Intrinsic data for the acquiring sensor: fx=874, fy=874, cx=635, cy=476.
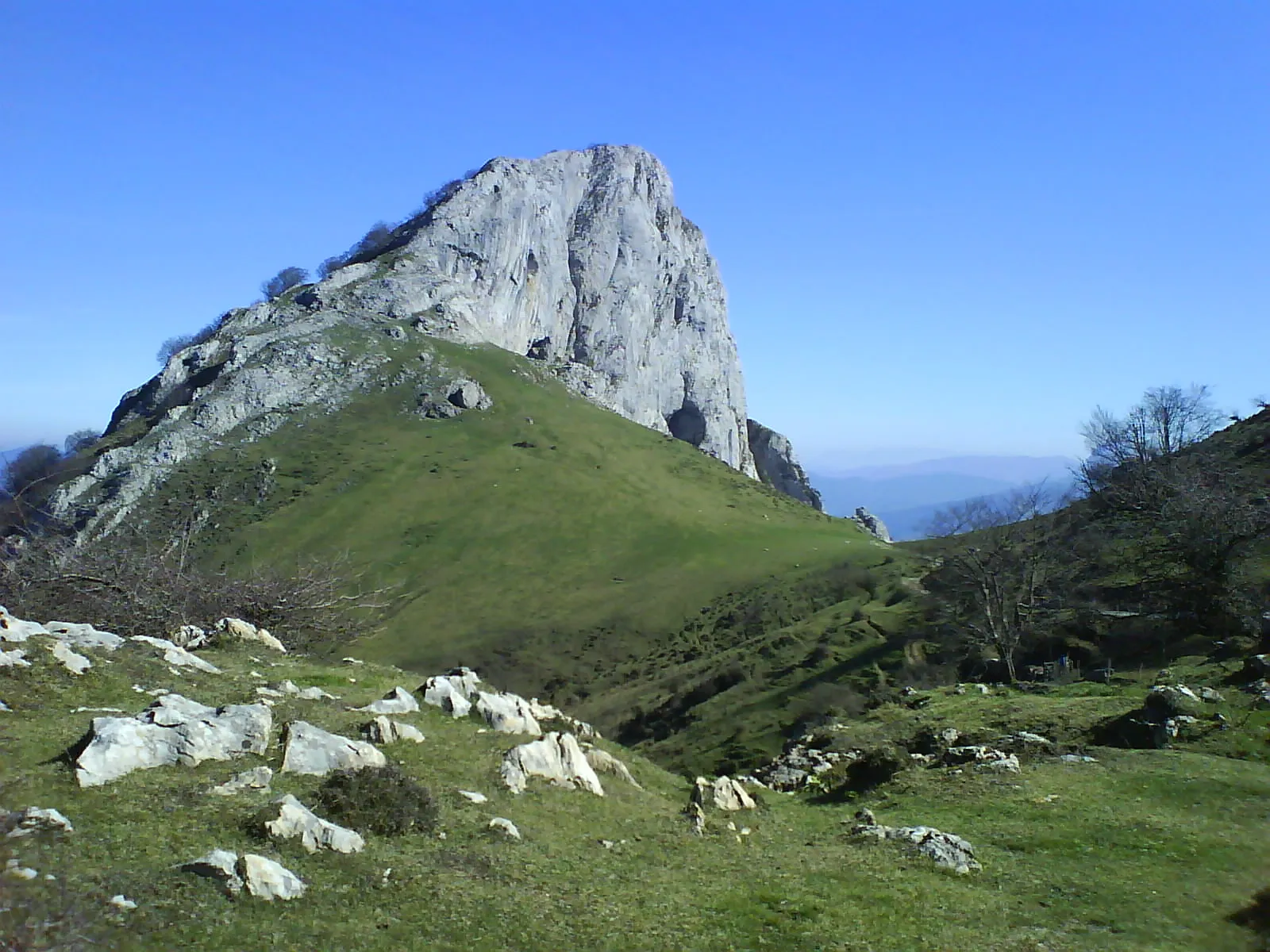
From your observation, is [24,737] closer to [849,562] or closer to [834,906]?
[834,906]

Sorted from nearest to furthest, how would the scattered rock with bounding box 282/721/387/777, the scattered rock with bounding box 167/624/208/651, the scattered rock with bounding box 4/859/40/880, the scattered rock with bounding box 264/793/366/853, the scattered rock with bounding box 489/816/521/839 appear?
the scattered rock with bounding box 4/859/40/880 < the scattered rock with bounding box 264/793/366/853 < the scattered rock with bounding box 489/816/521/839 < the scattered rock with bounding box 282/721/387/777 < the scattered rock with bounding box 167/624/208/651

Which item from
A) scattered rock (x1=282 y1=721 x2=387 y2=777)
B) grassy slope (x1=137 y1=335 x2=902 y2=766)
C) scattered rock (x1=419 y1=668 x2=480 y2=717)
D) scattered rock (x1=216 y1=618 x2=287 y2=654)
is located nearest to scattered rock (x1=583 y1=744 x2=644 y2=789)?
scattered rock (x1=419 y1=668 x2=480 y2=717)

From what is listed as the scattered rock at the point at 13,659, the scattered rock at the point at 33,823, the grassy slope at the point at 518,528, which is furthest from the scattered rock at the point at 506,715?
the grassy slope at the point at 518,528

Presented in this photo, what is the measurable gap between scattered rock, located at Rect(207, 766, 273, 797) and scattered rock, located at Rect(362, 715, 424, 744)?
2717 mm

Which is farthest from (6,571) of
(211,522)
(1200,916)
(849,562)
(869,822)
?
(211,522)

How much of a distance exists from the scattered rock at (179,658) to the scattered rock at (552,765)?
726 cm

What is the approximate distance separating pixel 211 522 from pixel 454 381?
41649mm

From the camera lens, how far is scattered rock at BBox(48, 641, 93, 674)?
15367 mm

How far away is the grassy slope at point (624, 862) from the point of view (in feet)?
31.3

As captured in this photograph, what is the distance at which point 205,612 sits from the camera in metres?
26.9

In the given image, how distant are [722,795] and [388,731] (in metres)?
6.51

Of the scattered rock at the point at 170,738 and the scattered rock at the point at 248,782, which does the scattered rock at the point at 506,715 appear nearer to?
the scattered rock at the point at 170,738

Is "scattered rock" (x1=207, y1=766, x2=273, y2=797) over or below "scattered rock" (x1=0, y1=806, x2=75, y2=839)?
below

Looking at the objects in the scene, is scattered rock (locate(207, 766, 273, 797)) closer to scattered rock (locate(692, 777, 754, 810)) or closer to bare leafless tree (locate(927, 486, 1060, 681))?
scattered rock (locate(692, 777, 754, 810))
